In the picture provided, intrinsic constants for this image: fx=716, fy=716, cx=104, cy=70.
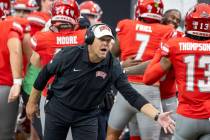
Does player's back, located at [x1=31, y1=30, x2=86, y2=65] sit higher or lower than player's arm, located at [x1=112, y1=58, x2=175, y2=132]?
higher

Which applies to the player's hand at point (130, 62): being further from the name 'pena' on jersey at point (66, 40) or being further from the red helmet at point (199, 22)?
the red helmet at point (199, 22)

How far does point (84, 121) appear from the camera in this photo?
580 centimetres

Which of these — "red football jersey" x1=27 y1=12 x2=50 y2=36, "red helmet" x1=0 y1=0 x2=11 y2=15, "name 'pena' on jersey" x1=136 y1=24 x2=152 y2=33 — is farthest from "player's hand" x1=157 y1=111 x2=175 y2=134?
"red football jersey" x1=27 y1=12 x2=50 y2=36

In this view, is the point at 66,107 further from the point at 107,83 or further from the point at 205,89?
the point at 205,89

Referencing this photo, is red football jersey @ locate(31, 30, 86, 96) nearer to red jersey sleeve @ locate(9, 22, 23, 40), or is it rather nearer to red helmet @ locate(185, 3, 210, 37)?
red jersey sleeve @ locate(9, 22, 23, 40)

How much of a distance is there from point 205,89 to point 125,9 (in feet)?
22.2

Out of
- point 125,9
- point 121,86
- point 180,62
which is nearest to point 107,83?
point 121,86

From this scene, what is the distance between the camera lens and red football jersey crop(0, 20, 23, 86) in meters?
6.43

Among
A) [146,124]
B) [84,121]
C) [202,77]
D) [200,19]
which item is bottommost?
[146,124]

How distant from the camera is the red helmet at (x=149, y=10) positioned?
711cm

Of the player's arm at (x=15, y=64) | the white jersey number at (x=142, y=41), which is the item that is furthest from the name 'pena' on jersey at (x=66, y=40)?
the white jersey number at (x=142, y=41)

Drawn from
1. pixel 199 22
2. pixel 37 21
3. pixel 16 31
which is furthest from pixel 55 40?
pixel 37 21

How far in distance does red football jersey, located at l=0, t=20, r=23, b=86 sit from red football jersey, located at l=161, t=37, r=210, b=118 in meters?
1.57

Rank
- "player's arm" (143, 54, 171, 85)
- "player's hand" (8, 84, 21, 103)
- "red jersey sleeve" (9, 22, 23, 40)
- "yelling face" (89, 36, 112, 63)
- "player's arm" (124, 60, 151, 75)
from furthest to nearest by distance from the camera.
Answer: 1. "player's arm" (124, 60, 151, 75)
2. "red jersey sleeve" (9, 22, 23, 40)
3. "player's hand" (8, 84, 21, 103)
4. "player's arm" (143, 54, 171, 85)
5. "yelling face" (89, 36, 112, 63)
